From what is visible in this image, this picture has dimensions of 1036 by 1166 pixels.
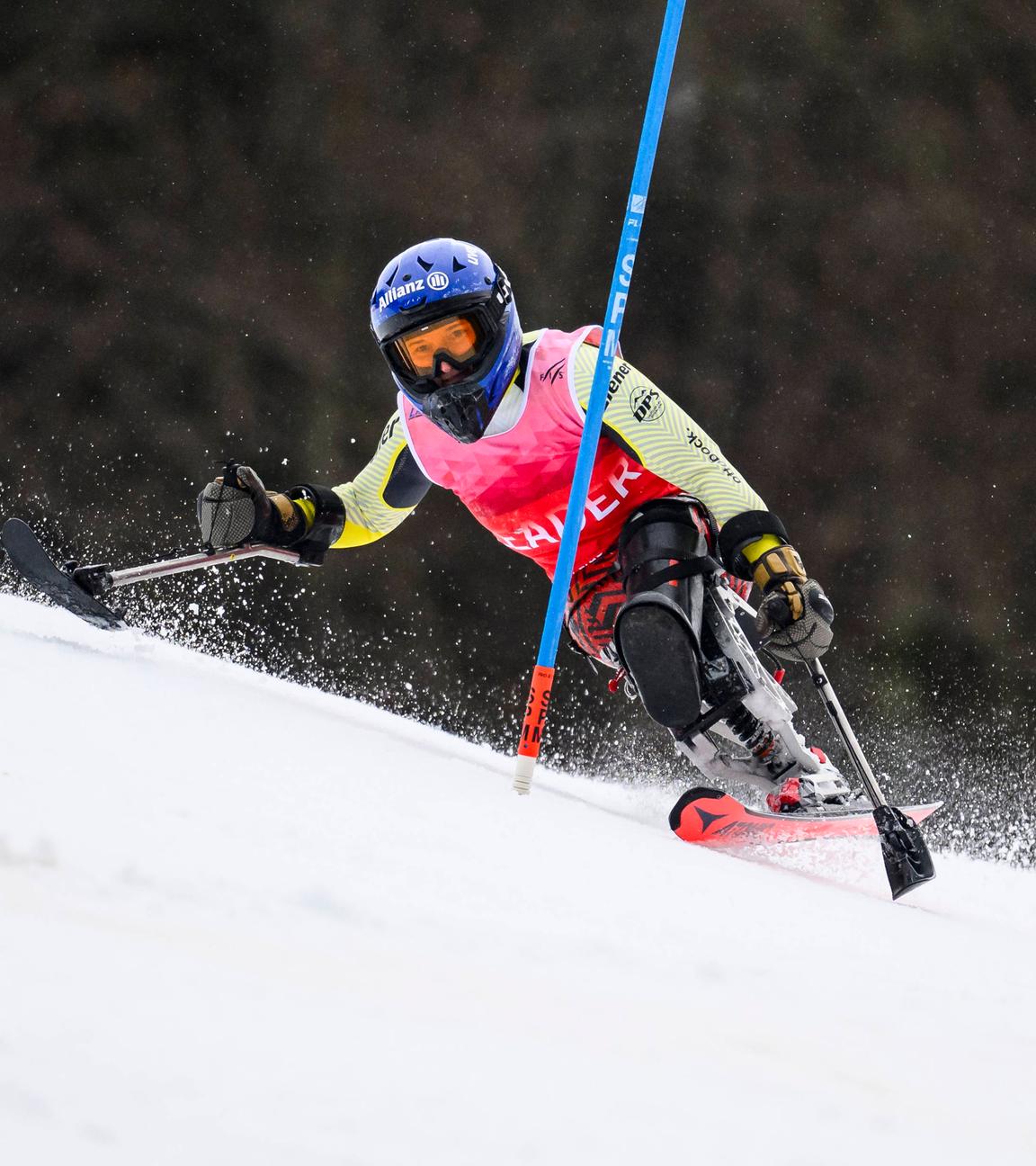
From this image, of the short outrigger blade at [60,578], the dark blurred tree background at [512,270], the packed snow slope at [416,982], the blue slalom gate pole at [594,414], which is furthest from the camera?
the dark blurred tree background at [512,270]

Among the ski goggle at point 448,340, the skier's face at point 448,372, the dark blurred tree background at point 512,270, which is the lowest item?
the dark blurred tree background at point 512,270

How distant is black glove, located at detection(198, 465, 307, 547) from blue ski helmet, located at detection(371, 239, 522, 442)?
1.75ft

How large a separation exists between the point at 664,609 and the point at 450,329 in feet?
2.29

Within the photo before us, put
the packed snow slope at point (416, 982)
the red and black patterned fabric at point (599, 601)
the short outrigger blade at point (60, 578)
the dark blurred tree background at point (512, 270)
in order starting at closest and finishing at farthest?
the packed snow slope at point (416, 982)
the short outrigger blade at point (60, 578)
the red and black patterned fabric at point (599, 601)
the dark blurred tree background at point (512, 270)

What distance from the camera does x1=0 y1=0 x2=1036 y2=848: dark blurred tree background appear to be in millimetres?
5867

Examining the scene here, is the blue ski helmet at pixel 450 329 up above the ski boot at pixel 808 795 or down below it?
above

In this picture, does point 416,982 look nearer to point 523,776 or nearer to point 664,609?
point 523,776

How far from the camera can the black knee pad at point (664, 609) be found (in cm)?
234

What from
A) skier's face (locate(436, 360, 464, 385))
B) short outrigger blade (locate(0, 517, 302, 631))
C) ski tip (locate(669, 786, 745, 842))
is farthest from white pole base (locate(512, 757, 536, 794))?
short outrigger blade (locate(0, 517, 302, 631))

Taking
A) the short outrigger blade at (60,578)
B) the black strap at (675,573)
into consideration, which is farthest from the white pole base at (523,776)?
the short outrigger blade at (60,578)

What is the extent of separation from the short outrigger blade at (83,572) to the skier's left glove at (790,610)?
122cm

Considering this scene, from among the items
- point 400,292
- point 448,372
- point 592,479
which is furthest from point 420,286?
point 592,479

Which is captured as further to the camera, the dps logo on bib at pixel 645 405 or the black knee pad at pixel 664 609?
the dps logo on bib at pixel 645 405

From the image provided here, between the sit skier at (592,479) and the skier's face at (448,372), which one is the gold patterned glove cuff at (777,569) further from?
the skier's face at (448,372)
